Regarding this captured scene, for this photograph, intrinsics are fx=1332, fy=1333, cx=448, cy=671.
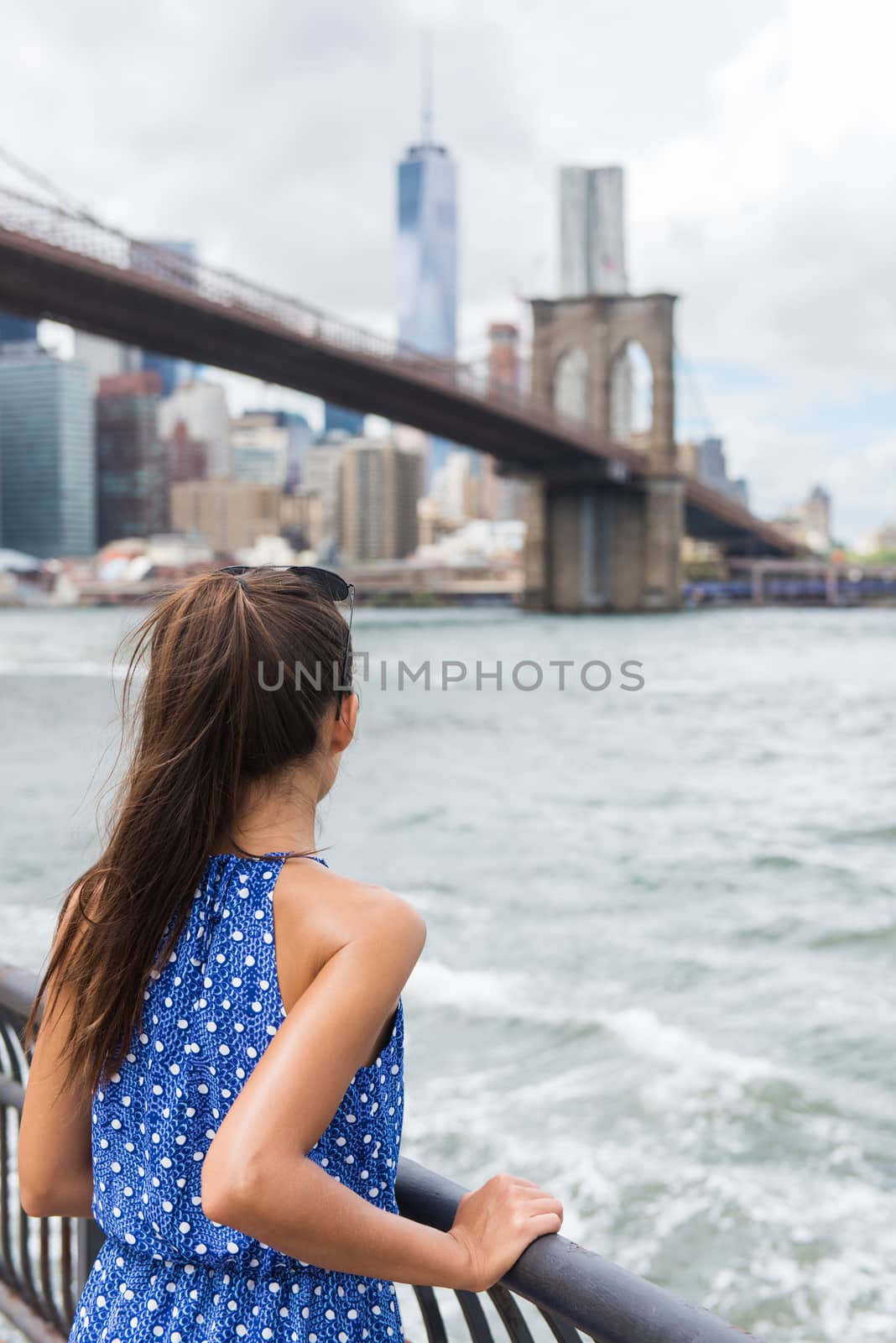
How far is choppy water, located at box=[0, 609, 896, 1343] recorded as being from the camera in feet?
11.9

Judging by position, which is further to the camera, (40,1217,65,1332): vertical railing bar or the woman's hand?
(40,1217,65,1332): vertical railing bar

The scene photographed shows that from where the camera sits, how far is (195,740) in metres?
0.84

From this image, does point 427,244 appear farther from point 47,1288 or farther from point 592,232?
point 47,1288

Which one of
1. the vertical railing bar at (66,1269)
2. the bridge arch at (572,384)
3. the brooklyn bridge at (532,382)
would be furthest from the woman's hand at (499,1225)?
the bridge arch at (572,384)

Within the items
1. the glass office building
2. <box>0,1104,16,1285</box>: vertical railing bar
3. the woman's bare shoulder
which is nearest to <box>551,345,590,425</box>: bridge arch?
<box>0,1104,16,1285</box>: vertical railing bar

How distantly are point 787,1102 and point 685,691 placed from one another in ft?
51.1

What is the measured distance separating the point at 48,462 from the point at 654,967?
6503cm

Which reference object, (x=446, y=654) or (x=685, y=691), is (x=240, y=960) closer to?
(x=685, y=691)

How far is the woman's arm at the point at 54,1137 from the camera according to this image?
0.95 m

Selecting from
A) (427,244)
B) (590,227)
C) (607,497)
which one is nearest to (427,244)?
(427,244)

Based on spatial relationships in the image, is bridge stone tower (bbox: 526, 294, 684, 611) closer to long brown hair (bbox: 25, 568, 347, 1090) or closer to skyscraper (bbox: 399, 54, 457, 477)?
long brown hair (bbox: 25, 568, 347, 1090)

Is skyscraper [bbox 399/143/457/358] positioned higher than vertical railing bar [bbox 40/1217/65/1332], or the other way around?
skyscraper [bbox 399/143/457/358]

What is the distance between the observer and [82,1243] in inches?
55.7

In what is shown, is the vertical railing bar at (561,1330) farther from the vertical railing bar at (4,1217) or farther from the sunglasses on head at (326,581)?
the vertical railing bar at (4,1217)
